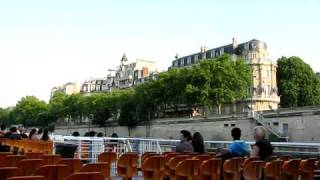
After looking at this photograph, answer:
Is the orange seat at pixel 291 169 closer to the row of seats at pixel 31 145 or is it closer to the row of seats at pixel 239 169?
the row of seats at pixel 239 169

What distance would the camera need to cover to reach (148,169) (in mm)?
8781

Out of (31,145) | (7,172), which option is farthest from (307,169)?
(31,145)

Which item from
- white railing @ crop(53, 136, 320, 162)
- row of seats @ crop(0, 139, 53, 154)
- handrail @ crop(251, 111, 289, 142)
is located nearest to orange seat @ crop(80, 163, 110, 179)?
white railing @ crop(53, 136, 320, 162)

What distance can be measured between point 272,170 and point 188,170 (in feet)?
4.78

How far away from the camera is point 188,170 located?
780 cm

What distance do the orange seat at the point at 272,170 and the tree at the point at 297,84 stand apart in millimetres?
62114

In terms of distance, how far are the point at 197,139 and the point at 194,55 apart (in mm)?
86594

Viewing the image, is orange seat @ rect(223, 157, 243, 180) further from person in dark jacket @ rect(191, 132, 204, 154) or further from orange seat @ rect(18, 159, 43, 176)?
orange seat @ rect(18, 159, 43, 176)

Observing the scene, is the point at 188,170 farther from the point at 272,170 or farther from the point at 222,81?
the point at 222,81

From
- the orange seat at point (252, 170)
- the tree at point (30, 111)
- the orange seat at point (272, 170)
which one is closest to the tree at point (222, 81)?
the orange seat at point (272, 170)

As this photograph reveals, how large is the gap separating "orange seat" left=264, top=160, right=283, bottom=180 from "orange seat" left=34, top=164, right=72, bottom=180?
3464 mm

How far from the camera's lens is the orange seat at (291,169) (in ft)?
26.7

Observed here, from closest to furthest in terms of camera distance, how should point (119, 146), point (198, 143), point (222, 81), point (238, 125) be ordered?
point (198, 143) < point (119, 146) < point (238, 125) < point (222, 81)

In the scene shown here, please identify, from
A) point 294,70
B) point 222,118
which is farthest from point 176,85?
point 294,70
